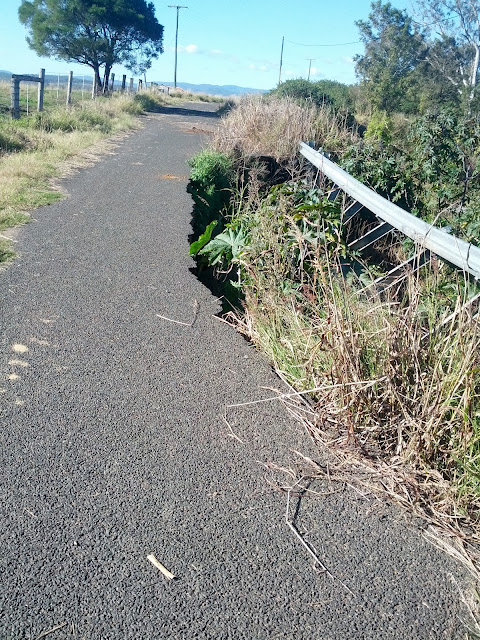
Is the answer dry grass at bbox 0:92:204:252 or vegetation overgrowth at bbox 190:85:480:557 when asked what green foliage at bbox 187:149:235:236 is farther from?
vegetation overgrowth at bbox 190:85:480:557

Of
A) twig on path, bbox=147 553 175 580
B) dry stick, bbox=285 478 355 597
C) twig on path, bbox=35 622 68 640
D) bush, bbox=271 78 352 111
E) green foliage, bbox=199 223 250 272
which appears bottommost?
twig on path, bbox=35 622 68 640

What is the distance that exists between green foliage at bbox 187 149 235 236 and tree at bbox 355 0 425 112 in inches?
948

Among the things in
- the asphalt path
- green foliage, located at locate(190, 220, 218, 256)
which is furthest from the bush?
the asphalt path

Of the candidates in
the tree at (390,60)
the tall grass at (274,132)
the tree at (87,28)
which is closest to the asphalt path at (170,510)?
the tall grass at (274,132)

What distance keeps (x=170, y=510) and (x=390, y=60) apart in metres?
46.6

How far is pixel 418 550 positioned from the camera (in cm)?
300

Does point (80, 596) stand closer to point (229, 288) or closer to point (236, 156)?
point (229, 288)

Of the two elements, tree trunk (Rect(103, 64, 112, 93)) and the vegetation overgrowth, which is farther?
tree trunk (Rect(103, 64, 112, 93))

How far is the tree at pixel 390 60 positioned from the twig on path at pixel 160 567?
34968mm

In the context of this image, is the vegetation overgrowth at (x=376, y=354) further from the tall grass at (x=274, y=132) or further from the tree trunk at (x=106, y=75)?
the tree trunk at (x=106, y=75)

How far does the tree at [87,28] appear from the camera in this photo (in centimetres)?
5000

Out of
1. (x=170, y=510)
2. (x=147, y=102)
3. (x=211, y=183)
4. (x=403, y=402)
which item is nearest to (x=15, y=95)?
(x=211, y=183)

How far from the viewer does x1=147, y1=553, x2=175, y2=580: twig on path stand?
2.68m

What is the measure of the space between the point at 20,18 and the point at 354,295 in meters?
57.0
